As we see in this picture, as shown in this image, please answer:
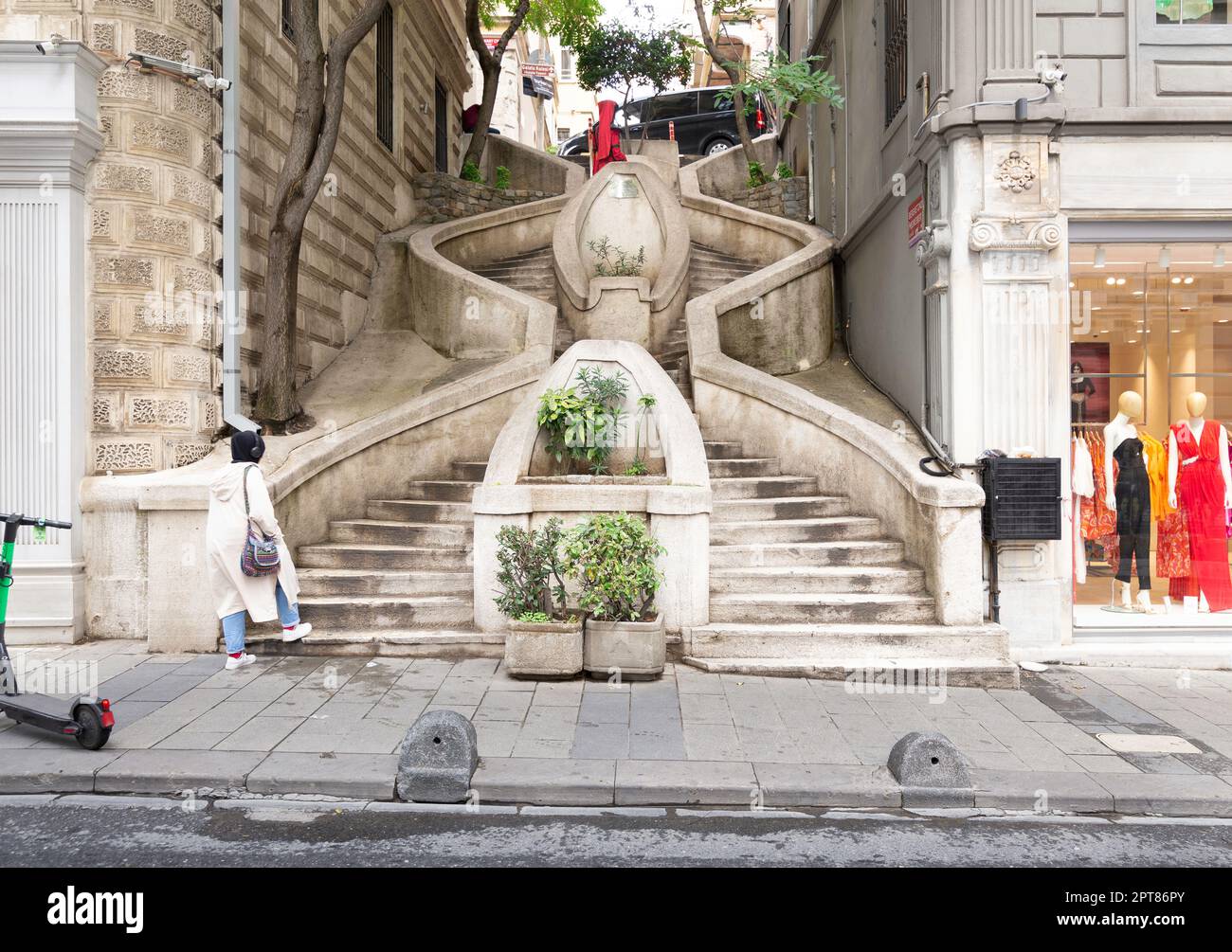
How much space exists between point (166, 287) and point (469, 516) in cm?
370

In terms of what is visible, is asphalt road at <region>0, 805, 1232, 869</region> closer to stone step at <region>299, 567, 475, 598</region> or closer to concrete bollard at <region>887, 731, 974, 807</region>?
concrete bollard at <region>887, 731, 974, 807</region>

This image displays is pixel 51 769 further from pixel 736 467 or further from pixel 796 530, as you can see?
pixel 736 467

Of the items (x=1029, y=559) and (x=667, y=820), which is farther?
(x=1029, y=559)

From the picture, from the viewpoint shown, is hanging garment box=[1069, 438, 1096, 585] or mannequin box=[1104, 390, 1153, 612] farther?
mannequin box=[1104, 390, 1153, 612]

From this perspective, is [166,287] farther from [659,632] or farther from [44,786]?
[659,632]

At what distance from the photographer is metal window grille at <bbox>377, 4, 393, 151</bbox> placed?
53.3ft

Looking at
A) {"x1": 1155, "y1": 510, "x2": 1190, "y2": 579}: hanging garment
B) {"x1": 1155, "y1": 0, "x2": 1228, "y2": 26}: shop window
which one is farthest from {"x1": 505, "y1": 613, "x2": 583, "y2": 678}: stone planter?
{"x1": 1155, "y1": 0, "x2": 1228, "y2": 26}: shop window

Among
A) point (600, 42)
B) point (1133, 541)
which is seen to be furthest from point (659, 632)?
point (600, 42)

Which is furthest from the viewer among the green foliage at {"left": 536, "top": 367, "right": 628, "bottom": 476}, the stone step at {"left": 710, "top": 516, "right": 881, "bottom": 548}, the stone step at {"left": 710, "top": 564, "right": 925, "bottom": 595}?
the stone step at {"left": 710, "top": 516, "right": 881, "bottom": 548}

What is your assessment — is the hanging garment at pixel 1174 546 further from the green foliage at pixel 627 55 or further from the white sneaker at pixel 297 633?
the green foliage at pixel 627 55

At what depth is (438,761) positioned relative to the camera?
5.07 metres

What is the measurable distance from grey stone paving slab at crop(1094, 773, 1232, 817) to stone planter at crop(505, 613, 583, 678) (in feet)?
11.9

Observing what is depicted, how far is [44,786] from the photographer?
201 inches

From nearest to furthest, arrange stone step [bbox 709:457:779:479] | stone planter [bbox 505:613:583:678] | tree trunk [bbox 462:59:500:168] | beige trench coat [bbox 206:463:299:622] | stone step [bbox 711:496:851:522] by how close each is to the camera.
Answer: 1. stone planter [bbox 505:613:583:678]
2. beige trench coat [bbox 206:463:299:622]
3. stone step [bbox 711:496:851:522]
4. stone step [bbox 709:457:779:479]
5. tree trunk [bbox 462:59:500:168]
